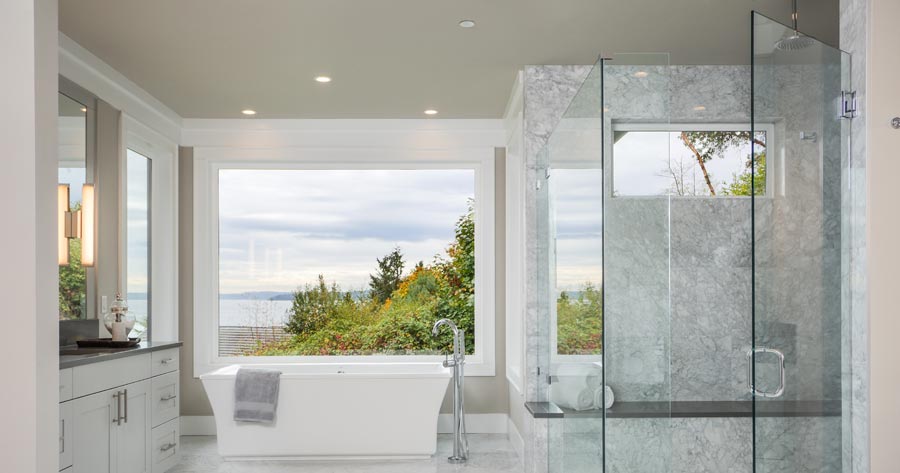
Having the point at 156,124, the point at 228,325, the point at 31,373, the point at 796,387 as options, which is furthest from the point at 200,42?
the point at 796,387

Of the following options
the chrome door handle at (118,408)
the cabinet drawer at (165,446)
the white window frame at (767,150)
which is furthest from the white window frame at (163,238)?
the white window frame at (767,150)

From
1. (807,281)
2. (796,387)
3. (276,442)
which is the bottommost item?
(276,442)

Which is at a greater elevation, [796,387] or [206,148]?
[206,148]

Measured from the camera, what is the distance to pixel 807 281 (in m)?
2.29

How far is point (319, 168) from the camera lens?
6.26m

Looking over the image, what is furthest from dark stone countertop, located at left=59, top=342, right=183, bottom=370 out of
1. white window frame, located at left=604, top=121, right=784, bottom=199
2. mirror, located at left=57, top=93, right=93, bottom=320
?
white window frame, located at left=604, top=121, right=784, bottom=199

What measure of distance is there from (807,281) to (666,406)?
763 mm

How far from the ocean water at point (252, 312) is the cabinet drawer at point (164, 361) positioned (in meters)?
1.54

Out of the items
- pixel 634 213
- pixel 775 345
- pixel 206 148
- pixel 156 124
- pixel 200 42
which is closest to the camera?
pixel 775 345

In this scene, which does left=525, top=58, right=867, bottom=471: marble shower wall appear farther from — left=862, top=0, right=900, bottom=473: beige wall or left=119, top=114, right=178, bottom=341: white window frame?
left=119, top=114, right=178, bottom=341: white window frame

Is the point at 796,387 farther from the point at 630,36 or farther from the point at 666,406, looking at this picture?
the point at 630,36

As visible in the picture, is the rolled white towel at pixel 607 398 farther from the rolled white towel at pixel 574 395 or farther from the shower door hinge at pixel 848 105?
the shower door hinge at pixel 848 105

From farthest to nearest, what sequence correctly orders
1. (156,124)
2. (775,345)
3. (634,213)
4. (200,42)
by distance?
(156,124) < (200,42) < (634,213) < (775,345)

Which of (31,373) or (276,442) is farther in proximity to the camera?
(276,442)
